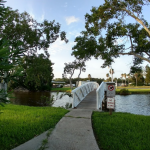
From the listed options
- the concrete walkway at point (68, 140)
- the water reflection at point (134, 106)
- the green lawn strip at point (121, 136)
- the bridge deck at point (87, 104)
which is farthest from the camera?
the water reflection at point (134, 106)

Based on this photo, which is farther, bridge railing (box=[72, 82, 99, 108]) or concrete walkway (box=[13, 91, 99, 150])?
bridge railing (box=[72, 82, 99, 108])

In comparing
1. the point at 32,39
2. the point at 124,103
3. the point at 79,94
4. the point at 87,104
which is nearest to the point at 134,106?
the point at 124,103

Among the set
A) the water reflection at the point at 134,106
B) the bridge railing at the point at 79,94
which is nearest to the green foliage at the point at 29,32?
the bridge railing at the point at 79,94

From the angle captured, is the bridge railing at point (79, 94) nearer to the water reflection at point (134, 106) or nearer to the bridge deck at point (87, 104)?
the bridge deck at point (87, 104)

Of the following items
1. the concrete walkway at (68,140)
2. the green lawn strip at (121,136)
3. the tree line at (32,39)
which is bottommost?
the green lawn strip at (121,136)

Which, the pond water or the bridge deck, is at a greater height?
the bridge deck

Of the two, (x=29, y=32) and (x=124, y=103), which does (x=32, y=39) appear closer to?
(x=29, y=32)

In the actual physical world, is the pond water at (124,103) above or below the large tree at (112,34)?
below

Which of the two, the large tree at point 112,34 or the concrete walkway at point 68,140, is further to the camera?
the large tree at point 112,34

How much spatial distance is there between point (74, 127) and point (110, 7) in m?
8.07

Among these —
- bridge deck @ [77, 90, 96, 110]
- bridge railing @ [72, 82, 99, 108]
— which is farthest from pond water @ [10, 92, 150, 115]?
bridge deck @ [77, 90, 96, 110]

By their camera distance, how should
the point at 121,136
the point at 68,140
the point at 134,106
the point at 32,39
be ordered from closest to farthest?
the point at 68,140
the point at 121,136
the point at 32,39
the point at 134,106

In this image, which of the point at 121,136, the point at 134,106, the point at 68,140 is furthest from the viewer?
the point at 134,106

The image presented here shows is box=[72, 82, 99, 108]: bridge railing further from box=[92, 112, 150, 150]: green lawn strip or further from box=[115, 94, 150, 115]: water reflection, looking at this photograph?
Result: box=[115, 94, 150, 115]: water reflection
